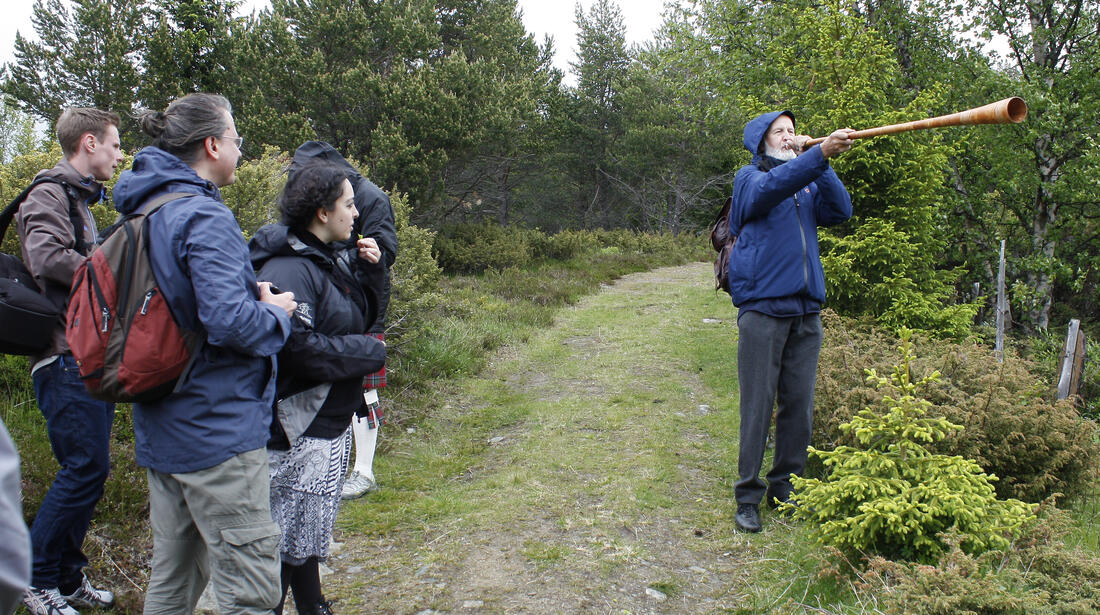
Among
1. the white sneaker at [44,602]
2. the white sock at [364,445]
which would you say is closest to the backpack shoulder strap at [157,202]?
the white sneaker at [44,602]

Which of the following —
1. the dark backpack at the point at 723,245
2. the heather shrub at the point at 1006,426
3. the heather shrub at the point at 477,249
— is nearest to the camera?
the heather shrub at the point at 1006,426

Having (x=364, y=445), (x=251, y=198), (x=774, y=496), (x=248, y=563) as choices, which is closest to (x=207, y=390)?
(x=248, y=563)

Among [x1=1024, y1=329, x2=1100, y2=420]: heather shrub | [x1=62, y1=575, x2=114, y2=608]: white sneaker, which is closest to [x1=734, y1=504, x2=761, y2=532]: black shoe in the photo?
[x1=62, y1=575, x2=114, y2=608]: white sneaker

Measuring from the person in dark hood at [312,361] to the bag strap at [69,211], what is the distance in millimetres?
916

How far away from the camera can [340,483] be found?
2730 mm

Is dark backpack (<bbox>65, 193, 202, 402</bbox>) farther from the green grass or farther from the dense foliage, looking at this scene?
the dense foliage

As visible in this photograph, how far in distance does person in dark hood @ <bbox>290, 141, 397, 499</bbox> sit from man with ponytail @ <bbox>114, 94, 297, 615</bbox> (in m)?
0.57

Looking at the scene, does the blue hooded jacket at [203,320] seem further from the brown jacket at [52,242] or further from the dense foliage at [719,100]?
the dense foliage at [719,100]

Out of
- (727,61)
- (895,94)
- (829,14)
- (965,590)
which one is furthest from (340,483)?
(727,61)

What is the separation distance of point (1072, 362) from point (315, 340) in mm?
5368

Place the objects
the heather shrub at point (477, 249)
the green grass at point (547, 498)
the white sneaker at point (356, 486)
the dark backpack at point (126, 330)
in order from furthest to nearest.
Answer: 1. the heather shrub at point (477, 249)
2. the white sneaker at point (356, 486)
3. the green grass at point (547, 498)
4. the dark backpack at point (126, 330)

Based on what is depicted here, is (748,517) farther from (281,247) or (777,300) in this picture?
(281,247)

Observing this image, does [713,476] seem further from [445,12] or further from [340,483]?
[445,12]

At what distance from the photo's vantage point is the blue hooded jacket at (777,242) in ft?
12.5
